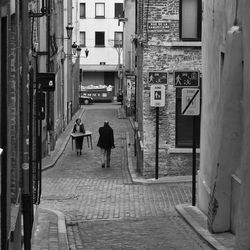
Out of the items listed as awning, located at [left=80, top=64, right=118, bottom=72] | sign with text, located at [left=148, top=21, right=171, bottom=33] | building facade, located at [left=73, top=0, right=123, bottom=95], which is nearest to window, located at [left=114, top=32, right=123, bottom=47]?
building facade, located at [left=73, top=0, right=123, bottom=95]

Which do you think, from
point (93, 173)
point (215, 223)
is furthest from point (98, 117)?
point (215, 223)

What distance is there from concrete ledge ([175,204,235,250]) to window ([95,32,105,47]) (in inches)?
2389

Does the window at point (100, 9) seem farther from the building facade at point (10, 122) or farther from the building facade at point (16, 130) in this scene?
the building facade at point (10, 122)

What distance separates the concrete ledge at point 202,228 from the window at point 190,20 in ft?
23.9

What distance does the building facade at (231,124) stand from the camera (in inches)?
447

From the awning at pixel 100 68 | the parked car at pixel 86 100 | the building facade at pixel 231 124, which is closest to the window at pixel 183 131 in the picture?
the building facade at pixel 231 124

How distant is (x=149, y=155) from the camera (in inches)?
914

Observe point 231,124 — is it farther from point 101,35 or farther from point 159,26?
point 101,35

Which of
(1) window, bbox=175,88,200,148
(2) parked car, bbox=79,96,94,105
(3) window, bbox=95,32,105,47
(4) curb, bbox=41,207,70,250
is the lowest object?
(2) parked car, bbox=79,96,94,105

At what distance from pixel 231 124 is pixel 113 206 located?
5666 millimetres

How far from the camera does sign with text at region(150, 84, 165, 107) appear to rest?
22.2 meters

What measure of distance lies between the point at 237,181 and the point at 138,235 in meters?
2.31

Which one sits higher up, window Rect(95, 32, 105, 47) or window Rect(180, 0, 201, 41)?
window Rect(95, 32, 105, 47)

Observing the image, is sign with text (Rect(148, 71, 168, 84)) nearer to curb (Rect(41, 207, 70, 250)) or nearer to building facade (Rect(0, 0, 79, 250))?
building facade (Rect(0, 0, 79, 250))
